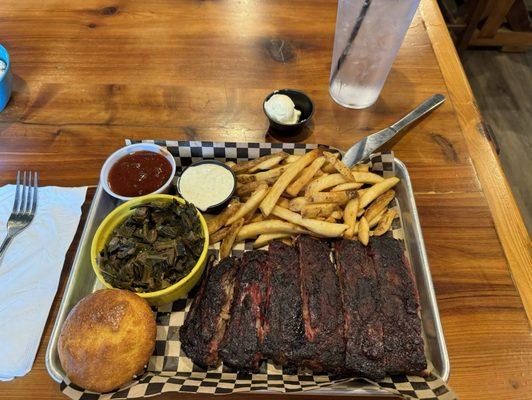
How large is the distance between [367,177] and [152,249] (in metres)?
1.45

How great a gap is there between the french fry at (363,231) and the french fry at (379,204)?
0.10 meters

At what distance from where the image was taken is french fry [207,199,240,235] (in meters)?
2.58

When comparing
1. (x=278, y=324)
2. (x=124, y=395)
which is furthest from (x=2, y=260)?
(x=278, y=324)

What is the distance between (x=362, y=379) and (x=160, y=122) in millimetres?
2373

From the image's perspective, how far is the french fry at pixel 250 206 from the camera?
256cm

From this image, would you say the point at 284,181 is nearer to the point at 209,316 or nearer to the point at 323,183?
the point at 323,183

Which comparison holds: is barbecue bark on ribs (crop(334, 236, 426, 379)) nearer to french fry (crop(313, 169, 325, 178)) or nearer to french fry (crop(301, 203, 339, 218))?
french fry (crop(301, 203, 339, 218))

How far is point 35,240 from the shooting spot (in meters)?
2.55

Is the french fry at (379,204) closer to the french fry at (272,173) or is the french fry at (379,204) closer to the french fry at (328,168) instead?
the french fry at (328,168)

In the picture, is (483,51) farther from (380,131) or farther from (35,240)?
(35,240)

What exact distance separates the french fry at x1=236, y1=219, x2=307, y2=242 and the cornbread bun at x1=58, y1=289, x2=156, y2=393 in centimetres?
78

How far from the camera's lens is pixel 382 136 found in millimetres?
3027

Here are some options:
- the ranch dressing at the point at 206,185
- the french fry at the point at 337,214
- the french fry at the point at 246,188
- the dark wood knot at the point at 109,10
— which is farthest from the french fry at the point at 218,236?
the dark wood knot at the point at 109,10

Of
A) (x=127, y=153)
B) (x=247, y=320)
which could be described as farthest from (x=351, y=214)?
(x=127, y=153)
